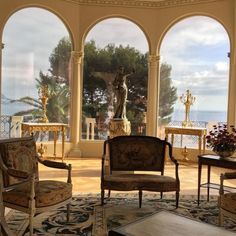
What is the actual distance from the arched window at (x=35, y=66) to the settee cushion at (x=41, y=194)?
447 cm

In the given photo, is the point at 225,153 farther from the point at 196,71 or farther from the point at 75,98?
the point at 75,98

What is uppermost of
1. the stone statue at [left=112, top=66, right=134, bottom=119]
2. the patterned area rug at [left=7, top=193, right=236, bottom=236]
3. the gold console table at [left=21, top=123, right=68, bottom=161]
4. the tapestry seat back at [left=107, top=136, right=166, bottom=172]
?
the stone statue at [left=112, top=66, right=134, bottom=119]

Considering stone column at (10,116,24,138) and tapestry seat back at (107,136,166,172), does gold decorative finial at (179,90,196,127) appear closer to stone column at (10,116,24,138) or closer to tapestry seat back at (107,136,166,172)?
tapestry seat back at (107,136,166,172)

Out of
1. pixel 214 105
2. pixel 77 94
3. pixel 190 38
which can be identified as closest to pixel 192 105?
pixel 214 105

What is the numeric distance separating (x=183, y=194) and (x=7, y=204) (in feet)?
8.76

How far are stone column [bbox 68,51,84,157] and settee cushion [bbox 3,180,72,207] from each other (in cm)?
457

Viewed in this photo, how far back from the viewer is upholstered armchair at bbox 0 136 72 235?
3035 millimetres

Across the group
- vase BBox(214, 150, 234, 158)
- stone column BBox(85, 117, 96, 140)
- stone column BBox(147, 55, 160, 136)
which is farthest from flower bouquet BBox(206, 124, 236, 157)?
stone column BBox(85, 117, 96, 140)

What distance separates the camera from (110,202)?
14.3 ft

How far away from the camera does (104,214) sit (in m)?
3.85

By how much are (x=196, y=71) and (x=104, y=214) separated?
5.18 metres

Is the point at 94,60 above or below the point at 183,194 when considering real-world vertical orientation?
above

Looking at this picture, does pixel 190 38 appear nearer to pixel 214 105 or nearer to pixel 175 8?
pixel 175 8

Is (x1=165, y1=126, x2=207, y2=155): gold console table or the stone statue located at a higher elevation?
the stone statue
